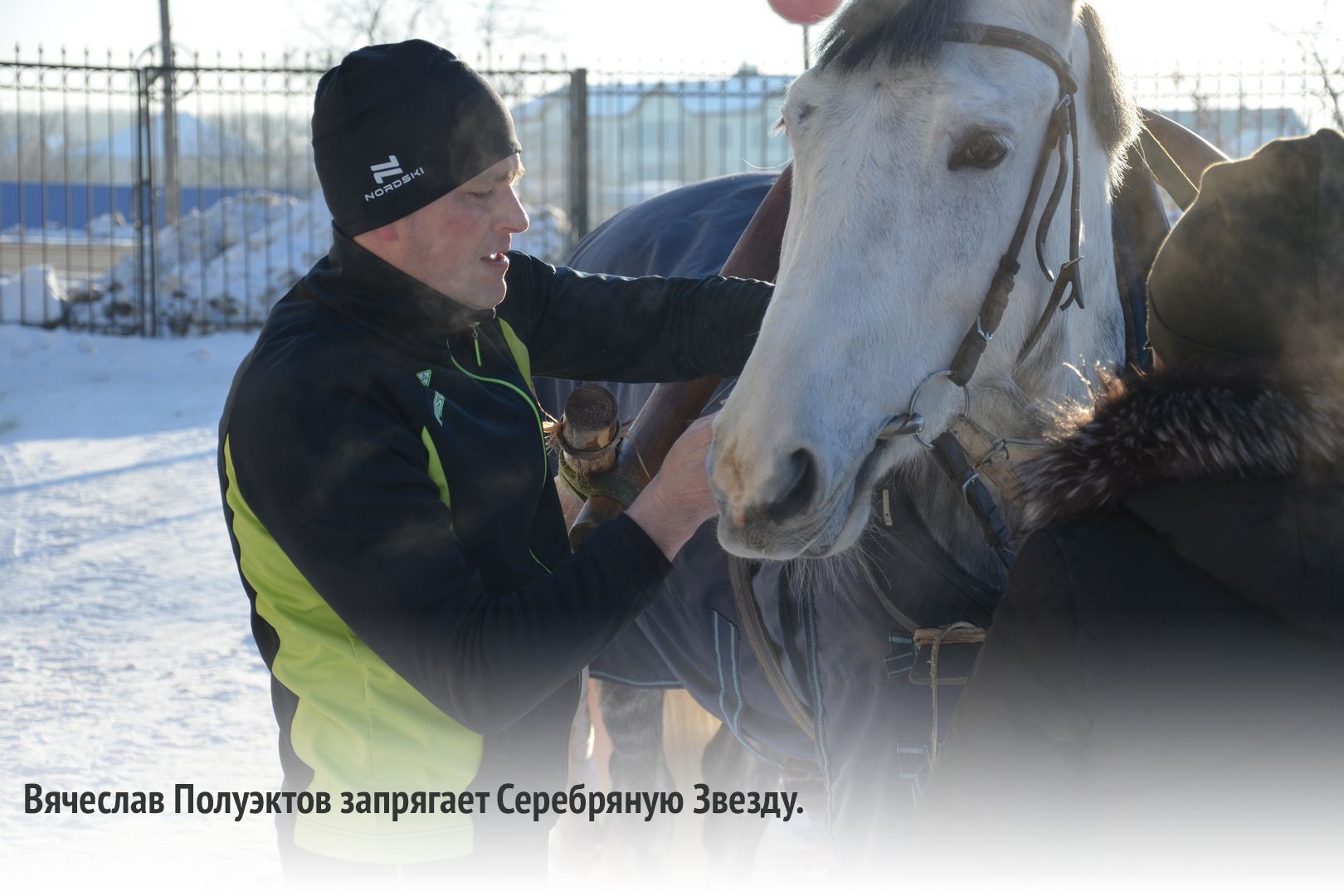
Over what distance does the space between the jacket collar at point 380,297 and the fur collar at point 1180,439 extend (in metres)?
0.77

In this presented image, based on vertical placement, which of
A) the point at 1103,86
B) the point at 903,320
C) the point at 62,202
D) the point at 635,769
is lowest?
the point at 635,769

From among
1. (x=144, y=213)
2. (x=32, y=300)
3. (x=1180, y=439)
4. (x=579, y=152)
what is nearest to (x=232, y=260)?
(x=144, y=213)

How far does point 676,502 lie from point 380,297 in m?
0.46

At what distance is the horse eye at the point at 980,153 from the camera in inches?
64.1

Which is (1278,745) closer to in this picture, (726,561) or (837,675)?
(837,675)

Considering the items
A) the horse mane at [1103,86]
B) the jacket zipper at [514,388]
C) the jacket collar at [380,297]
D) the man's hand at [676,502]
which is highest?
the horse mane at [1103,86]

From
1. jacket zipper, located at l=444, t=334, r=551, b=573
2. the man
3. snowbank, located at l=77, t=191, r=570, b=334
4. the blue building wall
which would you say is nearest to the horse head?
the man

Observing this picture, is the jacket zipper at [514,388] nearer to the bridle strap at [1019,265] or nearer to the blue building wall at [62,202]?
the bridle strap at [1019,265]

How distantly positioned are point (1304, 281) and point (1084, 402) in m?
0.81

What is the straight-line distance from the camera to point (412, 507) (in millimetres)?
1398

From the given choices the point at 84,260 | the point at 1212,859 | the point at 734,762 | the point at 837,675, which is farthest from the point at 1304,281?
the point at 84,260

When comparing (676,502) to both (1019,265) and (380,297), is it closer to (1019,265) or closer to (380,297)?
(380,297)

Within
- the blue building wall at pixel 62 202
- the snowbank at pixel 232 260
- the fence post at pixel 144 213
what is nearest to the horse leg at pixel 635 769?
the snowbank at pixel 232 260

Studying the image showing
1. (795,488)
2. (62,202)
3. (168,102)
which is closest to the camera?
(795,488)
